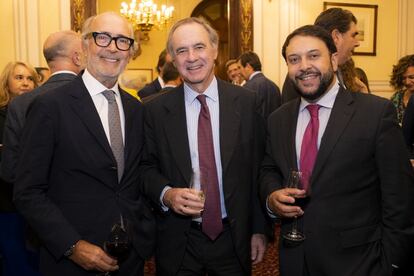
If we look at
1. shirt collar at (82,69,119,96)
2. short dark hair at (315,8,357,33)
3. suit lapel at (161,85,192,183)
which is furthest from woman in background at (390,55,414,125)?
shirt collar at (82,69,119,96)

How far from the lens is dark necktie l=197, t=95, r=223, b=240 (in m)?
2.08

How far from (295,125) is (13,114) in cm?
175

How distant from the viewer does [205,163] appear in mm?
2092

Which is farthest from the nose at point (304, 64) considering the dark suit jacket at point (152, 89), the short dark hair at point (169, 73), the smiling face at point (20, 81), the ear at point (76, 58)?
the dark suit jacket at point (152, 89)

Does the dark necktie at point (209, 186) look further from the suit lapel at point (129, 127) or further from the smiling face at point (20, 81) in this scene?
the smiling face at point (20, 81)

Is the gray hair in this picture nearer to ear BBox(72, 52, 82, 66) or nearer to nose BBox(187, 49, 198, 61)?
nose BBox(187, 49, 198, 61)

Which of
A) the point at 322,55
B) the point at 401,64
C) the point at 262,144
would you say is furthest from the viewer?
the point at 401,64

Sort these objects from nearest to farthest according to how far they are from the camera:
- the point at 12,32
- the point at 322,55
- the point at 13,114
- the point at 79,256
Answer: the point at 79,256
the point at 322,55
the point at 13,114
the point at 12,32

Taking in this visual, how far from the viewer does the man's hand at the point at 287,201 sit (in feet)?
6.04

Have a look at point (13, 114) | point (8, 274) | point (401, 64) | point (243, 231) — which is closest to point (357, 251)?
point (243, 231)

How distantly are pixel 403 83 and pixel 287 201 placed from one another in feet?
10.5

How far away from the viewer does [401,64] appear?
→ 14.9ft

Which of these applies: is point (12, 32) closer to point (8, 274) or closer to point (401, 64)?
point (8, 274)

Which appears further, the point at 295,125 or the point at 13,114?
the point at 13,114
